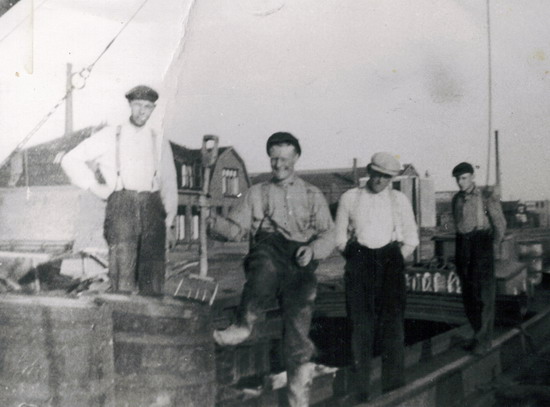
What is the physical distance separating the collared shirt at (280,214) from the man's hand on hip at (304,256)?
26mm

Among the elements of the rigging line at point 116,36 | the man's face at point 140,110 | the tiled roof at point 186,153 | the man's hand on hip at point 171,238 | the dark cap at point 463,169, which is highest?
the rigging line at point 116,36

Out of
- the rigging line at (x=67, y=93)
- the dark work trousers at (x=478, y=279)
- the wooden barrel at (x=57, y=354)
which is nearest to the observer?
the wooden barrel at (x=57, y=354)

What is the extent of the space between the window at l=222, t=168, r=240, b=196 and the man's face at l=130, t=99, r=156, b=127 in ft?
1.13

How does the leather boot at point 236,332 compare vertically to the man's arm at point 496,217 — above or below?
below

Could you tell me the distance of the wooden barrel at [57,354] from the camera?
1.85m

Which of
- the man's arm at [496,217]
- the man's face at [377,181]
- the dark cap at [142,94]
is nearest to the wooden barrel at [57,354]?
the dark cap at [142,94]

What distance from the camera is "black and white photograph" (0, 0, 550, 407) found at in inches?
75.4

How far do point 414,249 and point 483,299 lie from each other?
0.70 meters

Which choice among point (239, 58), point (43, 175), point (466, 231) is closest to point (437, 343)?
point (466, 231)

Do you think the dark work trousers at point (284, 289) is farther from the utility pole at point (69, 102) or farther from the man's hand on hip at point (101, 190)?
the utility pole at point (69, 102)

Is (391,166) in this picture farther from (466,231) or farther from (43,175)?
(43,175)

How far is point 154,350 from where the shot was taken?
73.8 inches

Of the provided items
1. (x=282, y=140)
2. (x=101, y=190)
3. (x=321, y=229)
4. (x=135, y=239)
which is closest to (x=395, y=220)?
(x=321, y=229)

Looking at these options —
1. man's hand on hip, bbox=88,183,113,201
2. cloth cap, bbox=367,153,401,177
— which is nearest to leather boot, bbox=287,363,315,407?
cloth cap, bbox=367,153,401,177
